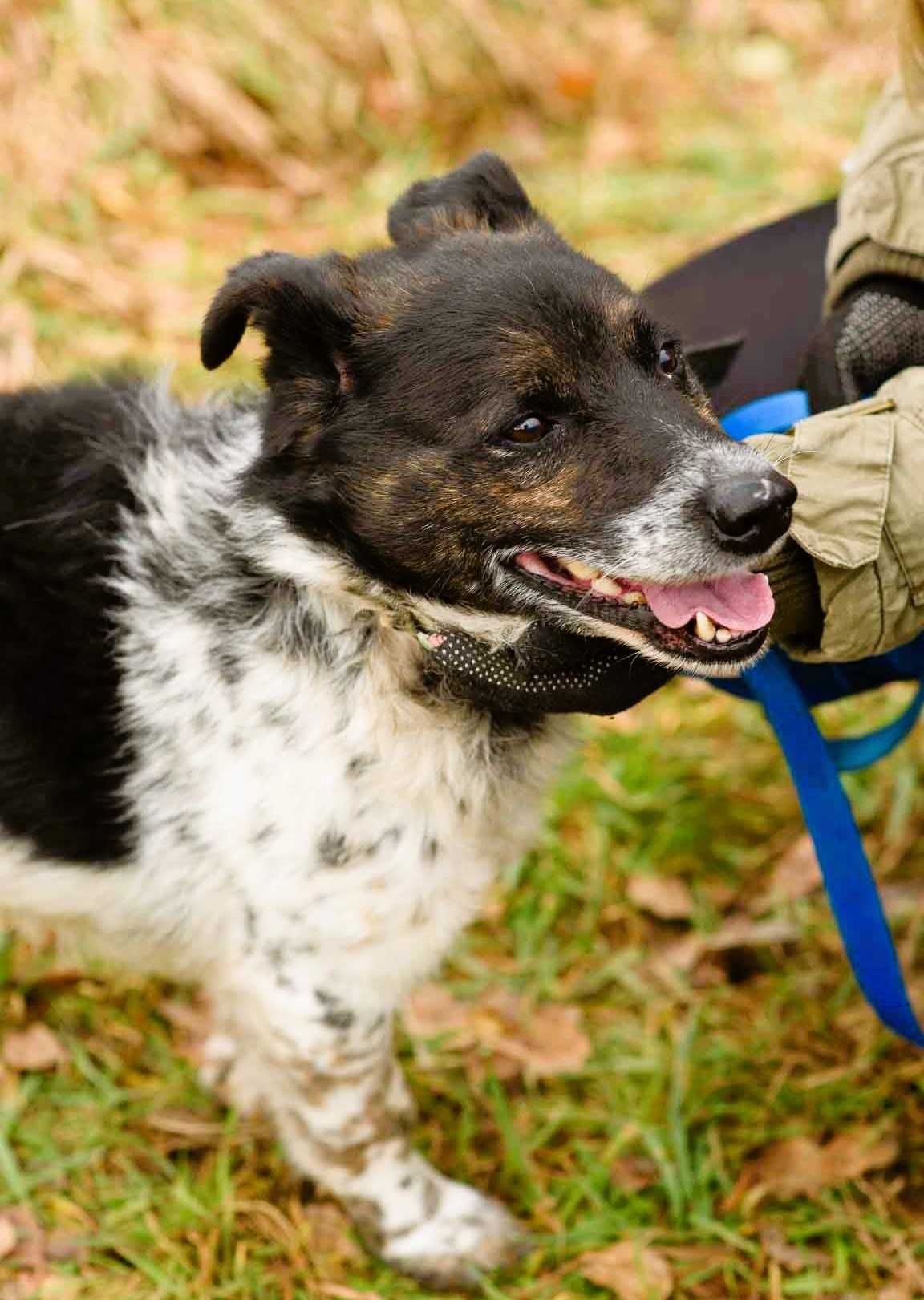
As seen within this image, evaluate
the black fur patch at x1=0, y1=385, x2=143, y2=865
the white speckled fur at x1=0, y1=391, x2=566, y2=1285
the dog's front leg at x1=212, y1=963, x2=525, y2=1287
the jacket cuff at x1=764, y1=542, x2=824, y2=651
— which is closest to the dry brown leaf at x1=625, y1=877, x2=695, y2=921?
the dog's front leg at x1=212, y1=963, x2=525, y2=1287

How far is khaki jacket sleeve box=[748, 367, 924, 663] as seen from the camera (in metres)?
2.39

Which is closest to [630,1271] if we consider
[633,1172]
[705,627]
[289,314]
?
[633,1172]

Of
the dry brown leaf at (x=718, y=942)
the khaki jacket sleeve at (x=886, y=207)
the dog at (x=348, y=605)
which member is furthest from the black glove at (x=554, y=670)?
the dry brown leaf at (x=718, y=942)

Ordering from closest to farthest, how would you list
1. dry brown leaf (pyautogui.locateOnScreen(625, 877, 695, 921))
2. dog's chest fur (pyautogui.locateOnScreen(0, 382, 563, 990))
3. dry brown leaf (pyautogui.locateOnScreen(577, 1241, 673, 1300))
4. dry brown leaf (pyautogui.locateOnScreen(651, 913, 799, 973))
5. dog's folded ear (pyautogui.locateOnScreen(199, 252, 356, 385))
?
dog's folded ear (pyautogui.locateOnScreen(199, 252, 356, 385))
dog's chest fur (pyautogui.locateOnScreen(0, 382, 563, 990))
dry brown leaf (pyautogui.locateOnScreen(577, 1241, 673, 1300))
dry brown leaf (pyautogui.locateOnScreen(651, 913, 799, 973))
dry brown leaf (pyautogui.locateOnScreen(625, 877, 695, 921))

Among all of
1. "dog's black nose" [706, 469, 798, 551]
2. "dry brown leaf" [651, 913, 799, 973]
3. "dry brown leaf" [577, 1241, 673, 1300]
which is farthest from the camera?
"dry brown leaf" [651, 913, 799, 973]

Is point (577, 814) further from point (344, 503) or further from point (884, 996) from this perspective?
point (344, 503)

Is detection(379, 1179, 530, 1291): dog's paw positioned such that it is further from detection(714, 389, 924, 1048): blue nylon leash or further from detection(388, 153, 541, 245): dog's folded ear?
detection(388, 153, 541, 245): dog's folded ear

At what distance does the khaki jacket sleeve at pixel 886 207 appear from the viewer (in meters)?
2.69

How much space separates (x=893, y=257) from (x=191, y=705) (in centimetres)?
158

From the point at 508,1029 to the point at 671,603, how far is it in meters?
1.67

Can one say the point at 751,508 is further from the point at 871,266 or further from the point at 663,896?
the point at 663,896

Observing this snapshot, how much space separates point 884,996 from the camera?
→ 8.77ft

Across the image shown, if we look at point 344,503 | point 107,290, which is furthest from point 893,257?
point 107,290

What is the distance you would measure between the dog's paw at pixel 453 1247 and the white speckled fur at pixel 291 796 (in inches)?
9.0
